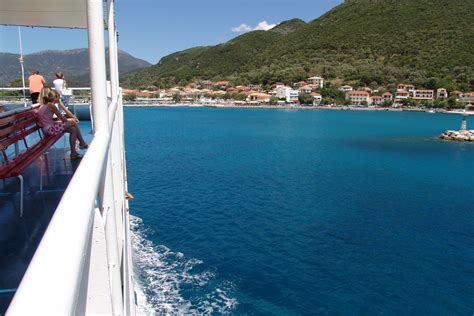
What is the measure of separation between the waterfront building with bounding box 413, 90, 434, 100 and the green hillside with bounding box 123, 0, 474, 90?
10.2 feet

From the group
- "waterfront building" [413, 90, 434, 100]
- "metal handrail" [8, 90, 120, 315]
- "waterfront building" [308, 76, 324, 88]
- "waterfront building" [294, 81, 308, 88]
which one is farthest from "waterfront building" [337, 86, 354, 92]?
"metal handrail" [8, 90, 120, 315]

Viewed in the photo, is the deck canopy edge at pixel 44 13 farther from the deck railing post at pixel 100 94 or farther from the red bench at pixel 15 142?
the deck railing post at pixel 100 94

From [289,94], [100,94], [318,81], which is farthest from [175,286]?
[318,81]

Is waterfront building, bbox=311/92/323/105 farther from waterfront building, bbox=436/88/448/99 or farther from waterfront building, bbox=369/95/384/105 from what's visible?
waterfront building, bbox=436/88/448/99

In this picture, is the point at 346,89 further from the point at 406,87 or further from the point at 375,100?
the point at 406,87

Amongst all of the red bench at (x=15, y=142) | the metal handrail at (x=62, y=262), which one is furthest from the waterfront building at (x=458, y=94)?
the metal handrail at (x=62, y=262)

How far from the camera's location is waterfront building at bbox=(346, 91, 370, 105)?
105500 mm

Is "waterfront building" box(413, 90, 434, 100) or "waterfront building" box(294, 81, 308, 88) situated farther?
"waterfront building" box(294, 81, 308, 88)

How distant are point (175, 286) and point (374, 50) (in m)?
134

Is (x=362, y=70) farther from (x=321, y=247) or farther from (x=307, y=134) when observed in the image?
(x=321, y=247)

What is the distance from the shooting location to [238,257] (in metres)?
11.6

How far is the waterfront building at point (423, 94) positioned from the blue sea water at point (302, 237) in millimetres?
82620

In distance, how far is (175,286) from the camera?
32.3 feet

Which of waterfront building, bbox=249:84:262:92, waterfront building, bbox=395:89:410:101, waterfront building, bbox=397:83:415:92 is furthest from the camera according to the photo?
waterfront building, bbox=249:84:262:92
